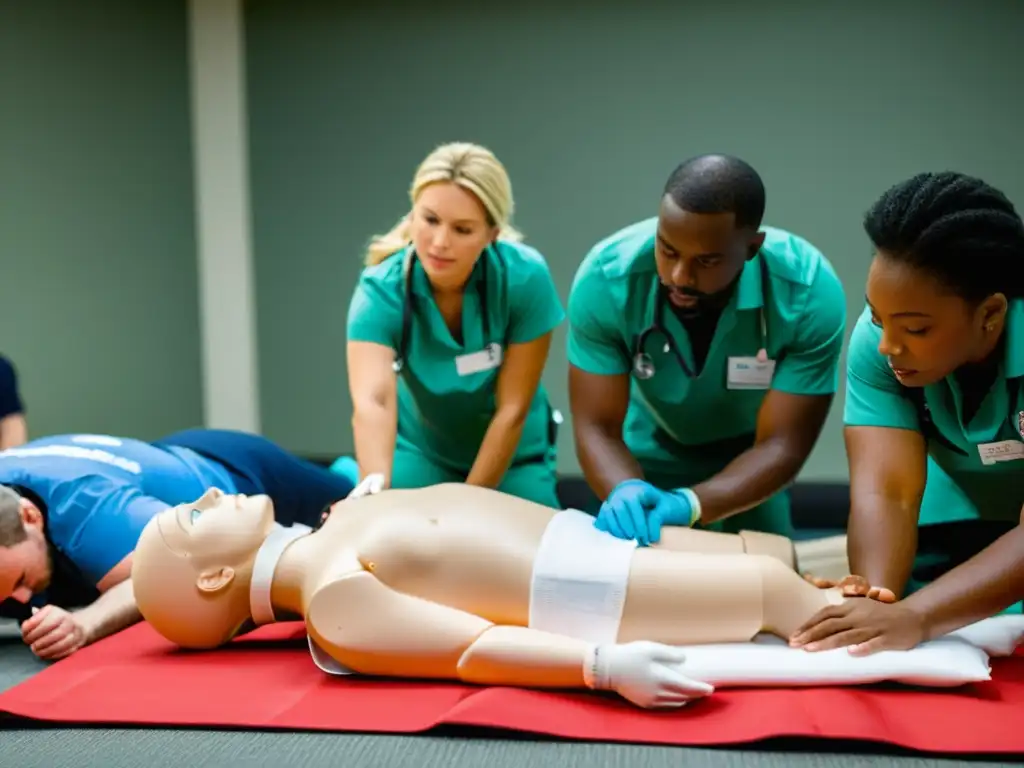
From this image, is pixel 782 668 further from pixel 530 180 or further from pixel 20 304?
pixel 20 304

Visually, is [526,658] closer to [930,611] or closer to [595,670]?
[595,670]

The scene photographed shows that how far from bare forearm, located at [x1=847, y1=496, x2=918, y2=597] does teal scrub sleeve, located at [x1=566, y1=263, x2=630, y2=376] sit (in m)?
0.61

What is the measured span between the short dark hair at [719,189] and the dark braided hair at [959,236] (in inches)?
11.8

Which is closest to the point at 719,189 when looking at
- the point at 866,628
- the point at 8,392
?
the point at 866,628

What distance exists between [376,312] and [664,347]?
0.70 meters

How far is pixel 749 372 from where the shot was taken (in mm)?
2090

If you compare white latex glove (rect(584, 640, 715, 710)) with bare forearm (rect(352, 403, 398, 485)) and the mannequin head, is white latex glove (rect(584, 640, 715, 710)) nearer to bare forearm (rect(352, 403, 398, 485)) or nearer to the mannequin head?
the mannequin head

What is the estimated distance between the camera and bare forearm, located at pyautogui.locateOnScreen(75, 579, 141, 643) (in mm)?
1977

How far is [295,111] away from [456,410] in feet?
6.73

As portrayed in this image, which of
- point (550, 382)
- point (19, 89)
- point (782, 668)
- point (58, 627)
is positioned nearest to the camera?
point (782, 668)

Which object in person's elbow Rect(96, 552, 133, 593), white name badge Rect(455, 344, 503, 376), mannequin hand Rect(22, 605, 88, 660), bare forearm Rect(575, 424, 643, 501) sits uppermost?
white name badge Rect(455, 344, 503, 376)

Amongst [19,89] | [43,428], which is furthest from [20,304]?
[19,89]

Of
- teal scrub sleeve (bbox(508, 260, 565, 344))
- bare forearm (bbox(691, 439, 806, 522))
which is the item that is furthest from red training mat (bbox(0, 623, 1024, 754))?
teal scrub sleeve (bbox(508, 260, 565, 344))

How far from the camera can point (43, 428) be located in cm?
364
